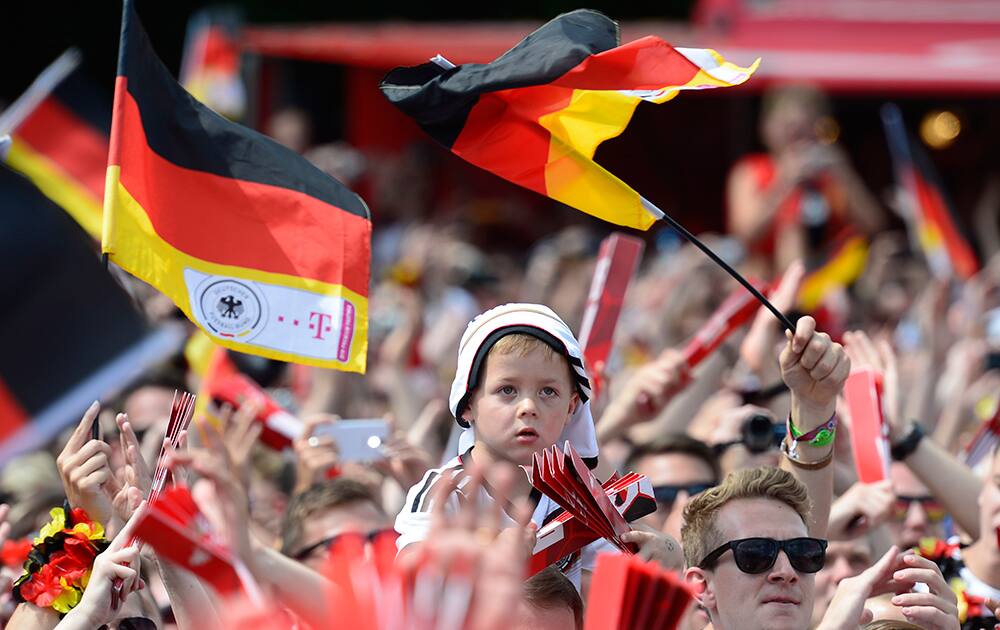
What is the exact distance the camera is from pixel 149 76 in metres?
5.09

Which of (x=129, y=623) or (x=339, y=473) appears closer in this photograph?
(x=129, y=623)

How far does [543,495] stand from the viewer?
171 inches

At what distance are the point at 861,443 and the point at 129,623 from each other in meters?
2.40

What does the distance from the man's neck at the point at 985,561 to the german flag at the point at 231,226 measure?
2.00m

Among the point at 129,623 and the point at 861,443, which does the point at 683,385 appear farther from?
the point at 129,623

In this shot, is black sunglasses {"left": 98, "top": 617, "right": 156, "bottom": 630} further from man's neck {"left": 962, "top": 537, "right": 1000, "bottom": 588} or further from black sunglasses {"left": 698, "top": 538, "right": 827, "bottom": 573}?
man's neck {"left": 962, "top": 537, "right": 1000, "bottom": 588}

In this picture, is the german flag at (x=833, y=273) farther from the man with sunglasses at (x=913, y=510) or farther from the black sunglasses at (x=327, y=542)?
the black sunglasses at (x=327, y=542)

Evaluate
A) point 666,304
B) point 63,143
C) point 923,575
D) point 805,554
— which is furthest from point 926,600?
point 666,304

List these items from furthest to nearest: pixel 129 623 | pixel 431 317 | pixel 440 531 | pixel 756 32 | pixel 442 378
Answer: pixel 756 32
pixel 431 317
pixel 442 378
pixel 129 623
pixel 440 531

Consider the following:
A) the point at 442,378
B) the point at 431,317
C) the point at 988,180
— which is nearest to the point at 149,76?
the point at 442,378

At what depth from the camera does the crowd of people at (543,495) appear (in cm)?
381

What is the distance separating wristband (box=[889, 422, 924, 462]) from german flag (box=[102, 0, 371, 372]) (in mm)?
1868

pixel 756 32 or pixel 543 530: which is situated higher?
pixel 756 32

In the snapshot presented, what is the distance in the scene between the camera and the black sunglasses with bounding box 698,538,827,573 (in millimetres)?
3992
